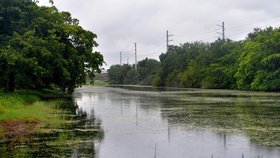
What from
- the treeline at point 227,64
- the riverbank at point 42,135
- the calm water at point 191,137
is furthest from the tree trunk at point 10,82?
the treeline at point 227,64

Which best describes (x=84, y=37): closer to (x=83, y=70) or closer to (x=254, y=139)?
(x=83, y=70)

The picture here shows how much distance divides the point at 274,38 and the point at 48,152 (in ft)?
178

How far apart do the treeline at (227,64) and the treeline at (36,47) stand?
2794 centimetres

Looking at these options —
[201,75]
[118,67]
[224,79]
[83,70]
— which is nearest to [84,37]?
[83,70]

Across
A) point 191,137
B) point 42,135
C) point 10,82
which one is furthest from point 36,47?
point 191,137

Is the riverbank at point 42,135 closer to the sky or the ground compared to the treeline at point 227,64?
closer to the ground

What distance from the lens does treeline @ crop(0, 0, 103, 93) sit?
3223 centimetres

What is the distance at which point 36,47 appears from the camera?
1300 inches

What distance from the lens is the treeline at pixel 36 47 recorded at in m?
32.2

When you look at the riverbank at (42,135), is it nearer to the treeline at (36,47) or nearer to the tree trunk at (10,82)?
the treeline at (36,47)

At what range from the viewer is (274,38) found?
200 ft

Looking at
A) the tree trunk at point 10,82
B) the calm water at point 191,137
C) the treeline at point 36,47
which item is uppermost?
the treeline at point 36,47

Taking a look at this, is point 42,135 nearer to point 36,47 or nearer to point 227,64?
point 36,47

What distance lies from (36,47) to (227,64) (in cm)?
5205
